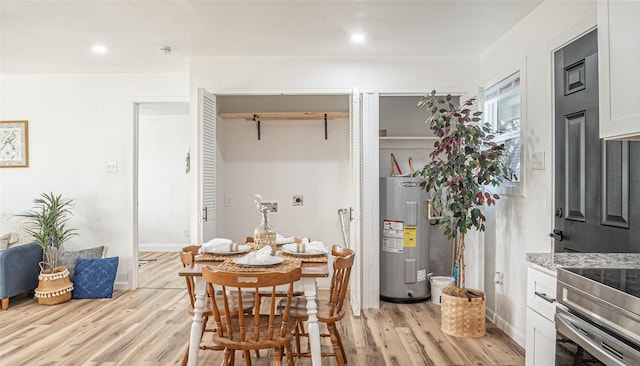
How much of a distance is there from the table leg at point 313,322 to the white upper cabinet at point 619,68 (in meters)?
1.58

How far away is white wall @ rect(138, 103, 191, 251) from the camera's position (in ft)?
22.9

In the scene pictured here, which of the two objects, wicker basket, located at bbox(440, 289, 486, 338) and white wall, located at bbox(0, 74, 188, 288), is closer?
wicker basket, located at bbox(440, 289, 486, 338)

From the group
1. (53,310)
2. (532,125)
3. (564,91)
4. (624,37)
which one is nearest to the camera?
(624,37)

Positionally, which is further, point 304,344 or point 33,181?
point 33,181

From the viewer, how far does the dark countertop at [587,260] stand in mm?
1588

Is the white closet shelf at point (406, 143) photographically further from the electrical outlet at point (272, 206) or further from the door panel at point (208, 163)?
the door panel at point (208, 163)

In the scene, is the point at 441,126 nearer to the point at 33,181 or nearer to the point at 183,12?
the point at 183,12

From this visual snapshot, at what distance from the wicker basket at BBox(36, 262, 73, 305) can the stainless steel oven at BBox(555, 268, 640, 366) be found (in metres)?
4.35

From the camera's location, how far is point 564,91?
2.46m

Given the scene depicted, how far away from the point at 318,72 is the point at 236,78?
32.0 inches

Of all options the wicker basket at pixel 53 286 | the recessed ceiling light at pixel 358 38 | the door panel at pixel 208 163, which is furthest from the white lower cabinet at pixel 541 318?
the wicker basket at pixel 53 286

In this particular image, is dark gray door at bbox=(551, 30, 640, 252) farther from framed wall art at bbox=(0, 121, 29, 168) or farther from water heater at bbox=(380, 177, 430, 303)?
framed wall art at bbox=(0, 121, 29, 168)

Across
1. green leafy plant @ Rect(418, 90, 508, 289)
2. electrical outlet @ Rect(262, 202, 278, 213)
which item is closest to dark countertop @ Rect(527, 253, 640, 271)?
green leafy plant @ Rect(418, 90, 508, 289)

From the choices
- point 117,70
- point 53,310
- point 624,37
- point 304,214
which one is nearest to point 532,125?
point 624,37
